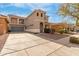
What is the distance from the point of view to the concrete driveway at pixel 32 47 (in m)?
2.59

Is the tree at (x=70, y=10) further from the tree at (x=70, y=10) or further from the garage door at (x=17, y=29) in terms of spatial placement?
the garage door at (x=17, y=29)

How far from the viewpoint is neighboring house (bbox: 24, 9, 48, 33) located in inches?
112

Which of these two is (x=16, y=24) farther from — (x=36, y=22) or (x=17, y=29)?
(x=36, y=22)

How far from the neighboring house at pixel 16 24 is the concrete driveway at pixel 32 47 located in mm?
113

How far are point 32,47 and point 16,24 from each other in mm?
604

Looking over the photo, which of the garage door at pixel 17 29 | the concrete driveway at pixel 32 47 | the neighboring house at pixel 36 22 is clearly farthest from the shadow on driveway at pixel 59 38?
the garage door at pixel 17 29

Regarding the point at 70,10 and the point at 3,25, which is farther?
the point at 3,25

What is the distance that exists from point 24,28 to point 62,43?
86 centimetres

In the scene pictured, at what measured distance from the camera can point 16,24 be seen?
9.41 ft

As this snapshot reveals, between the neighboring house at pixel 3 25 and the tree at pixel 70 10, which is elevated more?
the tree at pixel 70 10

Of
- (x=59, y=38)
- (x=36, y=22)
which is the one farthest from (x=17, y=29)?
(x=59, y=38)

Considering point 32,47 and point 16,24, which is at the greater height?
point 16,24

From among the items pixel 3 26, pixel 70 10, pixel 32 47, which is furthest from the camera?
pixel 3 26

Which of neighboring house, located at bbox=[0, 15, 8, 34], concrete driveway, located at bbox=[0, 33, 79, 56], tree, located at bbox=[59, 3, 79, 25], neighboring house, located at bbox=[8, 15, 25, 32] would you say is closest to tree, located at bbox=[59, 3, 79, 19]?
tree, located at bbox=[59, 3, 79, 25]
